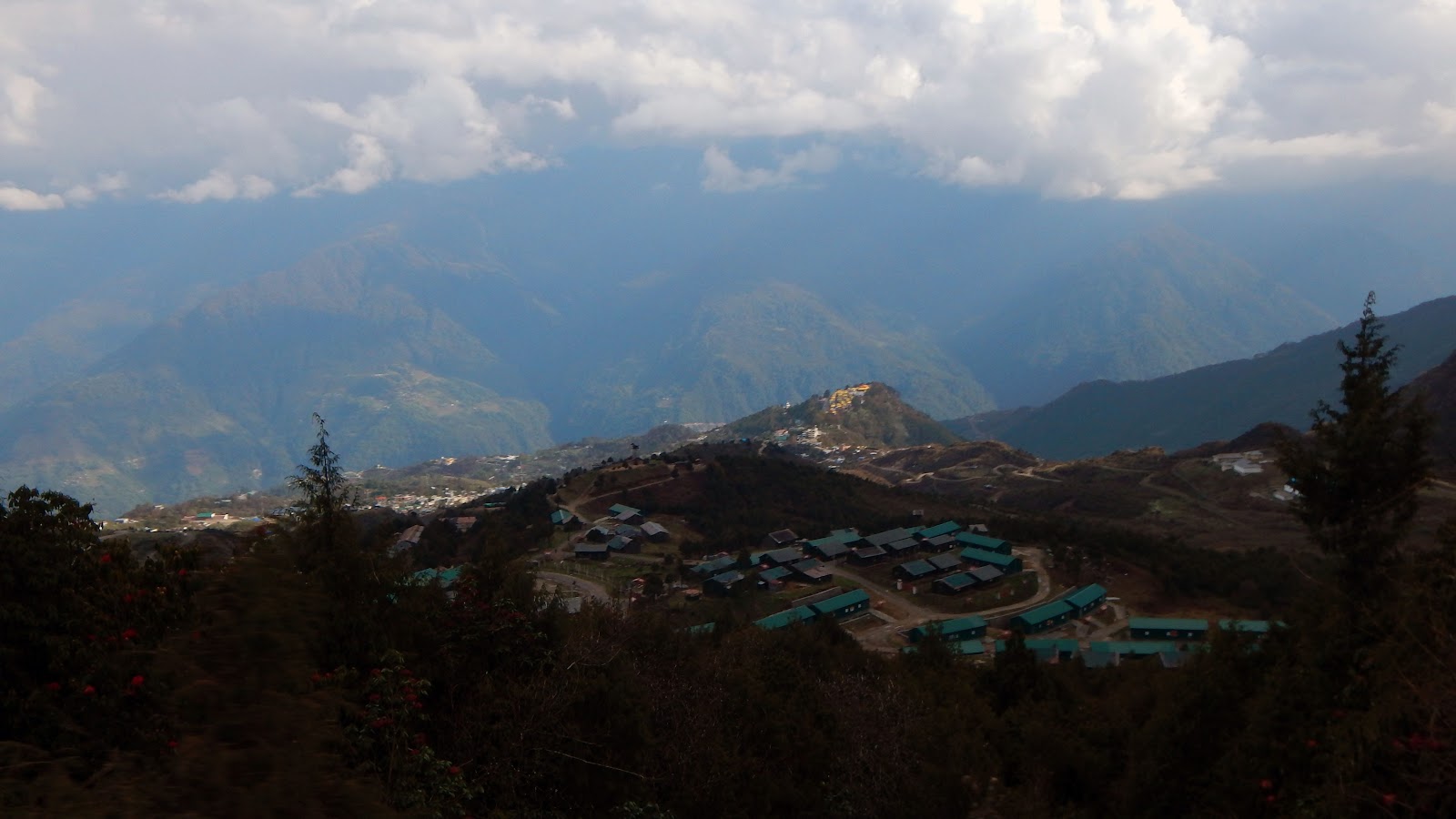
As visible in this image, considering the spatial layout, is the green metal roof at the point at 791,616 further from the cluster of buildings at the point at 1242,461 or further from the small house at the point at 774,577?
the cluster of buildings at the point at 1242,461

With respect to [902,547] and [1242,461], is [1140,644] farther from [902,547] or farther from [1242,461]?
[1242,461]

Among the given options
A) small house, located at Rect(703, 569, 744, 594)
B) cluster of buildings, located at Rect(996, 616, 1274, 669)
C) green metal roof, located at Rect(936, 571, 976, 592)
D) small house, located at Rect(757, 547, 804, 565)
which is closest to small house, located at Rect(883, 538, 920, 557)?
small house, located at Rect(757, 547, 804, 565)

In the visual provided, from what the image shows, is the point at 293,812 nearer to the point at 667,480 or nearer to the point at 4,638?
the point at 4,638

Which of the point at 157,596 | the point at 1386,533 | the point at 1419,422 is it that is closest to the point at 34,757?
the point at 157,596

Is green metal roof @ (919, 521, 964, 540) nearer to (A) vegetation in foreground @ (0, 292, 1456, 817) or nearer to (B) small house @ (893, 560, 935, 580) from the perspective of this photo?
(B) small house @ (893, 560, 935, 580)

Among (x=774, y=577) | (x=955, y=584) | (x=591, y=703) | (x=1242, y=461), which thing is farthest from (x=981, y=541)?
(x=1242, y=461)

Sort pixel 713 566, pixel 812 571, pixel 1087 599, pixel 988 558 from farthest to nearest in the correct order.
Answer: pixel 713 566, pixel 812 571, pixel 988 558, pixel 1087 599
